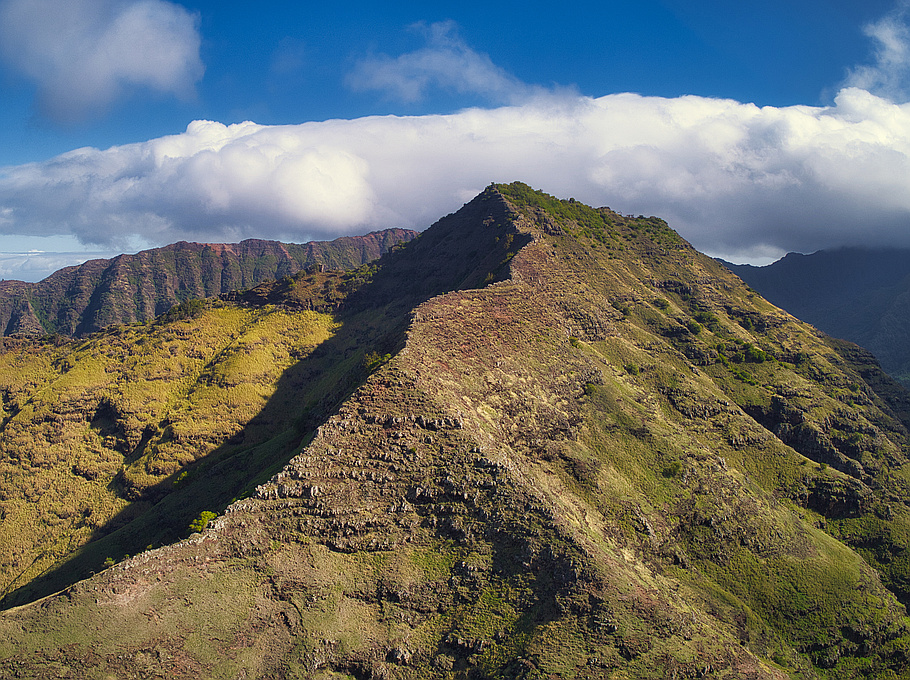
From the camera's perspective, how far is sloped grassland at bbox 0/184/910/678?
144ft

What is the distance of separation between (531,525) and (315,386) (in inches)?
3970

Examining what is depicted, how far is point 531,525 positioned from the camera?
53312 millimetres

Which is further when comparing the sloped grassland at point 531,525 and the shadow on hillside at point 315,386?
the shadow on hillside at point 315,386

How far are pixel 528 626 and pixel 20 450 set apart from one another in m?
131

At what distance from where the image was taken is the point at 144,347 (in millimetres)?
152250

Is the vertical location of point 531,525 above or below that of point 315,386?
below

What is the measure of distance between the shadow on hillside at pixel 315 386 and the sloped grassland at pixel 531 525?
1.77 m

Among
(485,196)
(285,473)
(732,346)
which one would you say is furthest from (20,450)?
(732,346)

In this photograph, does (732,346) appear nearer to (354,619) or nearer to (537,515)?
(537,515)

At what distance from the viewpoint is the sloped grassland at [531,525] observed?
144 feet

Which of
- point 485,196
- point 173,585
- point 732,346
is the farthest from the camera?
point 485,196

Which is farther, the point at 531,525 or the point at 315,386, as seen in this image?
the point at 315,386

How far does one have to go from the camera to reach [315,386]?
143 meters

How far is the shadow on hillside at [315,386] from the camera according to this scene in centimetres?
8219
